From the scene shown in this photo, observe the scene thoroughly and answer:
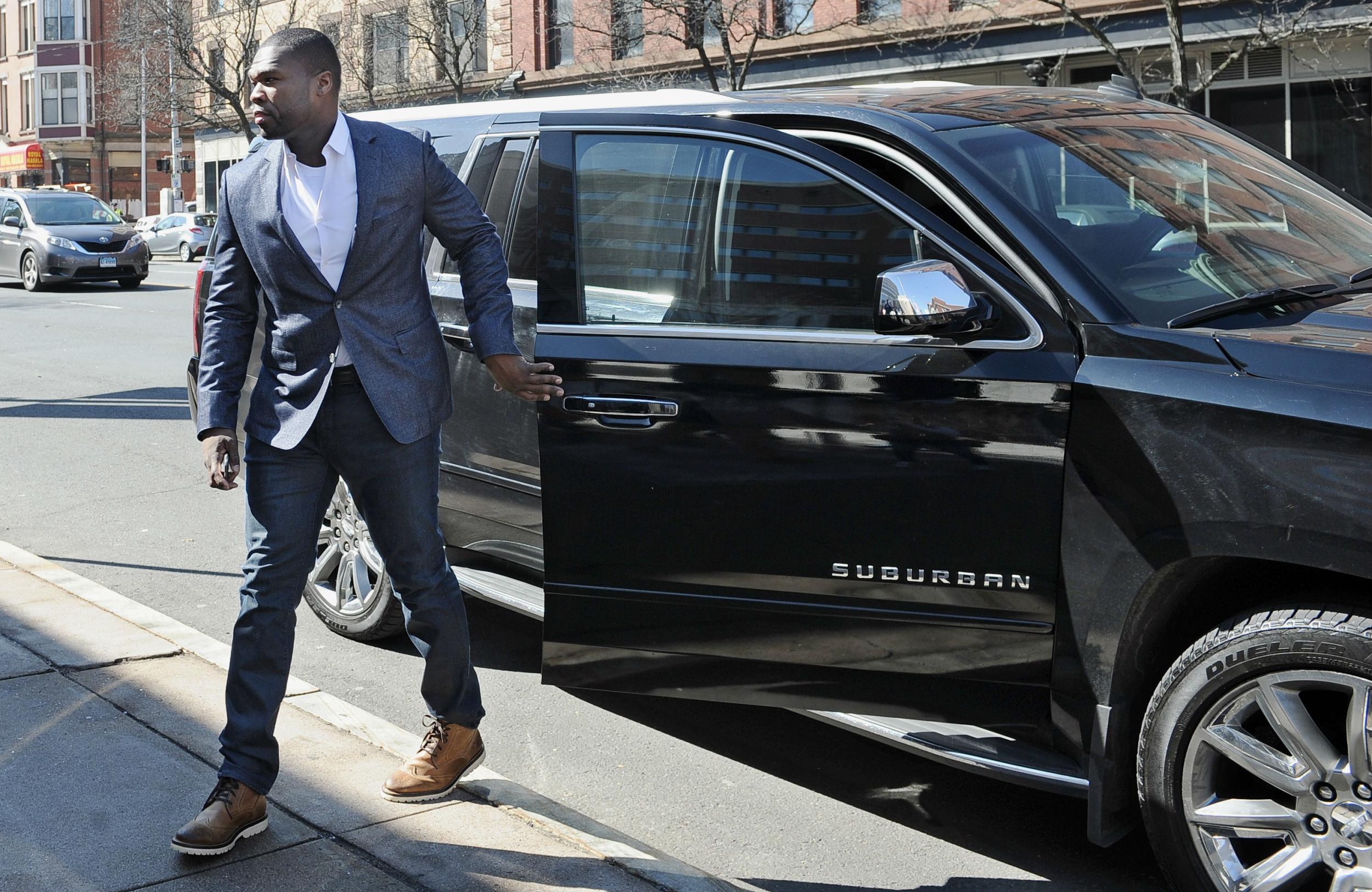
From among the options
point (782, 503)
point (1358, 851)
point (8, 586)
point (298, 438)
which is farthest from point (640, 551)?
point (8, 586)

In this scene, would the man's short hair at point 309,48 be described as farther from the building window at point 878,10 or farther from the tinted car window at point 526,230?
the building window at point 878,10

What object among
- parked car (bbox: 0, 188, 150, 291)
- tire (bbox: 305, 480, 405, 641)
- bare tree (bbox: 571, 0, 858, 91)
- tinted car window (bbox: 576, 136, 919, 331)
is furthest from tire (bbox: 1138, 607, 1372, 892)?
parked car (bbox: 0, 188, 150, 291)

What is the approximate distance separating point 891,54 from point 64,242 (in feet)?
47.2

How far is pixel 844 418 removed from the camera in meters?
3.40

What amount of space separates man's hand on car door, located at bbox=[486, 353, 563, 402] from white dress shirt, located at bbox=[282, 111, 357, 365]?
36cm

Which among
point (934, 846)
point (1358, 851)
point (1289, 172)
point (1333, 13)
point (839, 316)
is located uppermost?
point (1333, 13)

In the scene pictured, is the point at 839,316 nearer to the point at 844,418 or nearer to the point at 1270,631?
the point at 844,418

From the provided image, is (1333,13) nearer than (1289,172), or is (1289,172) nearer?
(1289,172)

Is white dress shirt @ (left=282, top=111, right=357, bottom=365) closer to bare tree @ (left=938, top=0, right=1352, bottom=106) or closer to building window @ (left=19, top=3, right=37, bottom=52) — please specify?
bare tree @ (left=938, top=0, right=1352, bottom=106)

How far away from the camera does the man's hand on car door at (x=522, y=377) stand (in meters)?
3.54

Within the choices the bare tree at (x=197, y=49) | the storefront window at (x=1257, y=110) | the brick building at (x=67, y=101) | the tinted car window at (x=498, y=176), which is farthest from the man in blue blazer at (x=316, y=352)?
the brick building at (x=67, y=101)

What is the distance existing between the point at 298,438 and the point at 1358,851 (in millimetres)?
2446

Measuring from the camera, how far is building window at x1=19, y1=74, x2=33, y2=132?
66.2 metres

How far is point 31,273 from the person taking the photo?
25188 millimetres
